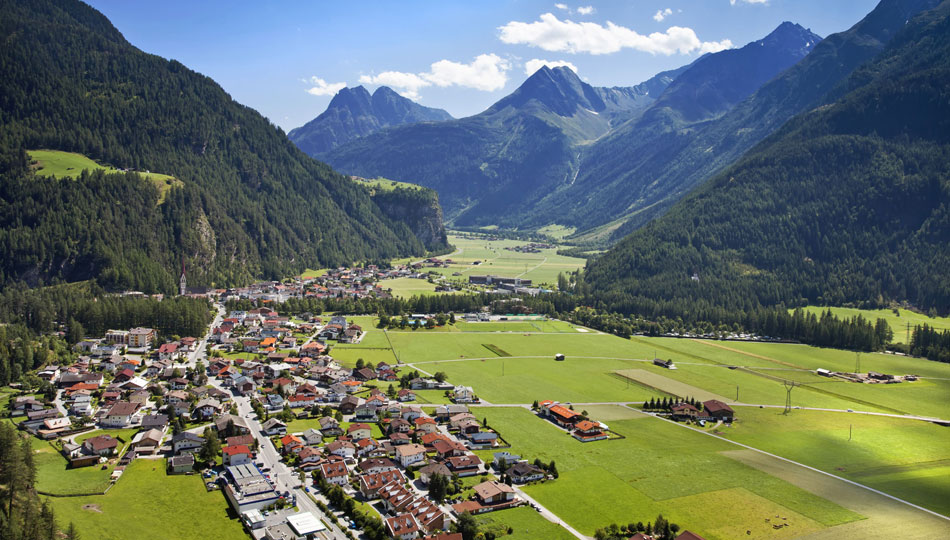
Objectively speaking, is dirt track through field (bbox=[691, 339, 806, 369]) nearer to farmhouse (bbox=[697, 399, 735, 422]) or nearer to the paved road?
farmhouse (bbox=[697, 399, 735, 422])

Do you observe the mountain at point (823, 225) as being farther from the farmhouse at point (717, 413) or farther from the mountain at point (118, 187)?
the mountain at point (118, 187)

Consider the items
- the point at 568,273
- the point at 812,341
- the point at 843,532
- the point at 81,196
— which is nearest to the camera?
the point at 843,532

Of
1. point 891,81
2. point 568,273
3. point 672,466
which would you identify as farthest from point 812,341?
point 891,81

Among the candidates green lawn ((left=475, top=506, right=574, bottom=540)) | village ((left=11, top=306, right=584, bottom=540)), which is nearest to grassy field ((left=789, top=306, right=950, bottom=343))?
village ((left=11, top=306, right=584, bottom=540))

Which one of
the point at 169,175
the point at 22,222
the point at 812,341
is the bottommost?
the point at 812,341

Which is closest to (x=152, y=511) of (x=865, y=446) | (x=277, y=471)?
(x=277, y=471)

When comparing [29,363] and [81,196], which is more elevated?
[81,196]

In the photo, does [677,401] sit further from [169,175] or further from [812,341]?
[169,175]

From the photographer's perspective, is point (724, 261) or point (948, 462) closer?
point (948, 462)
